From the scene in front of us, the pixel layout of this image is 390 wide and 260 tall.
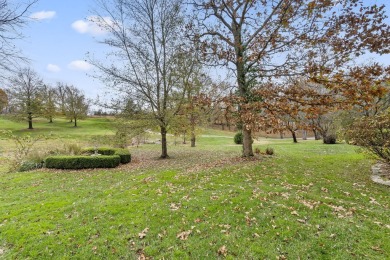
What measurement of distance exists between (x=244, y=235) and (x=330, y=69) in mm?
7208

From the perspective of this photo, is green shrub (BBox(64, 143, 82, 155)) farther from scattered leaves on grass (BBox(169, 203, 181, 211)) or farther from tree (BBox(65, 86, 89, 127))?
tree (BBox(65, 86, 89, 127))

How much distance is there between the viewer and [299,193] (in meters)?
6.34

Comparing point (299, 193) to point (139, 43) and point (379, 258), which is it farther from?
point (139, 43)

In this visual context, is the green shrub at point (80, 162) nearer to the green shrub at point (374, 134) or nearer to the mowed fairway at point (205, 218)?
the mowed fairway at point (205, 218)

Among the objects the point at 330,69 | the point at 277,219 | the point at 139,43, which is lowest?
the point at 277,219

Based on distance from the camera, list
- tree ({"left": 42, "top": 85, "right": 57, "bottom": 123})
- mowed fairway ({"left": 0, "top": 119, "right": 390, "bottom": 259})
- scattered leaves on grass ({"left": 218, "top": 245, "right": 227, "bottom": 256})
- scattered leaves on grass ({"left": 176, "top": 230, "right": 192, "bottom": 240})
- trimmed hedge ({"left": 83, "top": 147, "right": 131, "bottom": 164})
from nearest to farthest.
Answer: scattered leaves on grass ({"left": 218, "top": 245, "right": 227, "bottom": 256}) → mowed fairway ({"left": 0, "top": 119, "right": 390, "bottom": 259}) → scattered leaves on grass ({"left": 176, "top": 230, "right": 192, "bottom": 240}) → trimmed hedge ({"left": 83, "top": 147, "right": 131, "bottom": 164}) → tree ({"left": 42, "top": 85, "right": 57, "bottom": 123})

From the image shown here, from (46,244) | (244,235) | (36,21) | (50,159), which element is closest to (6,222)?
(46,244)

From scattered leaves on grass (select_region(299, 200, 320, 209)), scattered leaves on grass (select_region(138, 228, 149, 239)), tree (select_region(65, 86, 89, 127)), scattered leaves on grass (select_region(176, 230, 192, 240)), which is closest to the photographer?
scattered leaves on grass (select_region(176, 230, 192, 240))

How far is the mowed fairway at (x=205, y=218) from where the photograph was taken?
4145 mm

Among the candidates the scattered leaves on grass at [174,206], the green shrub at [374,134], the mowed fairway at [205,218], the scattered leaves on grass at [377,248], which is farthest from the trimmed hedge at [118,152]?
the scattered leaves on grass at [377,248]

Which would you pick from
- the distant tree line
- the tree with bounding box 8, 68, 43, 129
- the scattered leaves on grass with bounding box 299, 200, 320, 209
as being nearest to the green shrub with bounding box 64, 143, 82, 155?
the scattered leaves on grass with bounding box 299, 200, 320, 209

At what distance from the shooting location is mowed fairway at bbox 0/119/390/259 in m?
4.14

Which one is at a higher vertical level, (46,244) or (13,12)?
(13,12)

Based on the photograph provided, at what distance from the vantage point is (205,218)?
5.23 m
